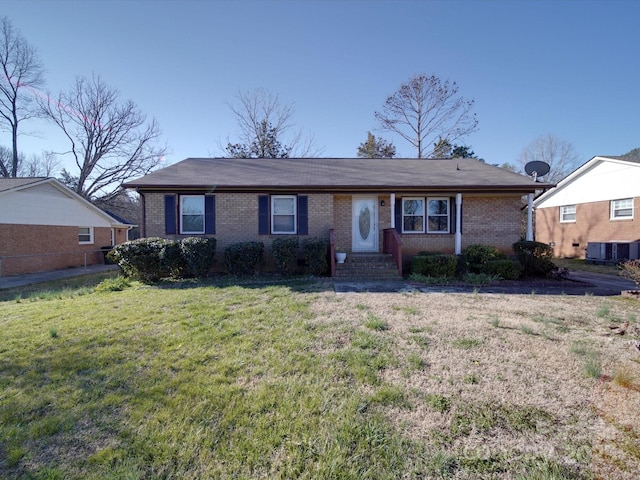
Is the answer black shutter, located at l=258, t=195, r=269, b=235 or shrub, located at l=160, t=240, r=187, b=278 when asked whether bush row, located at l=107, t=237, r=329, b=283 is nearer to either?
shrub, located at l=160, t=240, r=187, b=278

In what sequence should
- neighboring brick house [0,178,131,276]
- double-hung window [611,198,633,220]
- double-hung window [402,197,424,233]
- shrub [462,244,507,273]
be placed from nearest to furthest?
shrub [462,244,507,273] → double-hung window [402,197,424,233] → neighboring brick house [0,178,131,276] → double-hung window [611,198,633,220]

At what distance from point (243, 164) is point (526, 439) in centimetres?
1359

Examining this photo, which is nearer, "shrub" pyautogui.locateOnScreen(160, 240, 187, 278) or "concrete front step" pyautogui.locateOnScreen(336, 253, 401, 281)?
"shrub" pyautogui.locateOnScreen(160, 240, 187, 278)

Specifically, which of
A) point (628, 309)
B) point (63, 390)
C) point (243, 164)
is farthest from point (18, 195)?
point (628, 309)

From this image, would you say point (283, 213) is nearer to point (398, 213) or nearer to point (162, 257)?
point (162, 257)

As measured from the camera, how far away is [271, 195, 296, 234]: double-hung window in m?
11.2

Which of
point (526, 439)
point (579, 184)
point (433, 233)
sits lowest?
point (526, 439)

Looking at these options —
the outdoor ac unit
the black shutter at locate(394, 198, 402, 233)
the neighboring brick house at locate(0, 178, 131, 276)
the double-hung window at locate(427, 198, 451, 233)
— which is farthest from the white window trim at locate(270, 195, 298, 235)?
the outdoor ac unit

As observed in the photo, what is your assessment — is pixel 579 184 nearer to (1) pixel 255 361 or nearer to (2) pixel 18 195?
(1) pixel 255 361

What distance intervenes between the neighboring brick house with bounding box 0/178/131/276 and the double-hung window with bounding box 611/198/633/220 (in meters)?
28.1

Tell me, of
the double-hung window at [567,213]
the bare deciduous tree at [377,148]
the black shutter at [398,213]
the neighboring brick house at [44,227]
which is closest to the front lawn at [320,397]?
the black shutter at [398,213]

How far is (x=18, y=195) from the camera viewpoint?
14.1 meters

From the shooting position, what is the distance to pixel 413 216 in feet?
38.1

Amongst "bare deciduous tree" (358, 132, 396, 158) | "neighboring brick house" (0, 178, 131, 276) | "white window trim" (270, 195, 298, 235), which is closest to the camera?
"white window trim" (270, 195, 298, 235)
